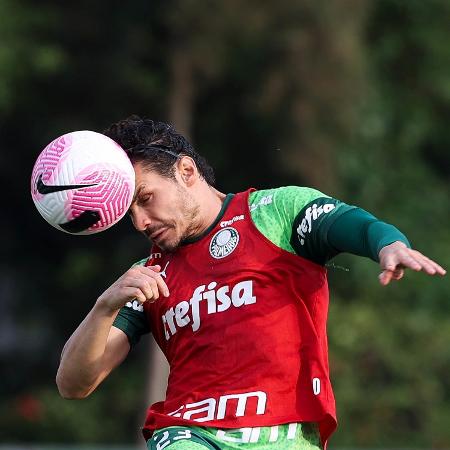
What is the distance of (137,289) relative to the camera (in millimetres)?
4930

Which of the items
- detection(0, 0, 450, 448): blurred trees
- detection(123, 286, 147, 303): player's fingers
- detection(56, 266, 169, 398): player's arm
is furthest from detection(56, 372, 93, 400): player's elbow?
detection(0, 0, 450, 448): blurred trees

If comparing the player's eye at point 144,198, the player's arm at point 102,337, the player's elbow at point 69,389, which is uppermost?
the player's eye at point 144,198

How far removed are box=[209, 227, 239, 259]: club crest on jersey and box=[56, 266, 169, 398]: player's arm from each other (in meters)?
0.25

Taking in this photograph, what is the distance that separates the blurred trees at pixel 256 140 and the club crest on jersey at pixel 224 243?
1042 cm

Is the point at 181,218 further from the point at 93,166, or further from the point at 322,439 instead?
the point at 322,439

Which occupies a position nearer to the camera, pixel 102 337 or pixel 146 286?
pixel 146 286

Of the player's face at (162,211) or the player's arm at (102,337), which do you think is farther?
the player's face at (162,211)

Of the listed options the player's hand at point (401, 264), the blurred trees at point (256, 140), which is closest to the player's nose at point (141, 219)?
the player's hand at point (401, 264)

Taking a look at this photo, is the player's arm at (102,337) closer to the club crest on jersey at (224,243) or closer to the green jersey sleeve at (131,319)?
the green jersey sleeve at (131,319)

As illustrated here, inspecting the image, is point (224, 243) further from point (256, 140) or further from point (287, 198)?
point (256, 140)

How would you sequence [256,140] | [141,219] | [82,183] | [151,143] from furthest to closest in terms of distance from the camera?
1. [256,140]
2. [151,143]
3. [141,219]
4. [82,183]

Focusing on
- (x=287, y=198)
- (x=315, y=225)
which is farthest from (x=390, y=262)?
(x=287, y=198)

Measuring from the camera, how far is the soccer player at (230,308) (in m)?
5.07

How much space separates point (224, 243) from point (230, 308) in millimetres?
289
